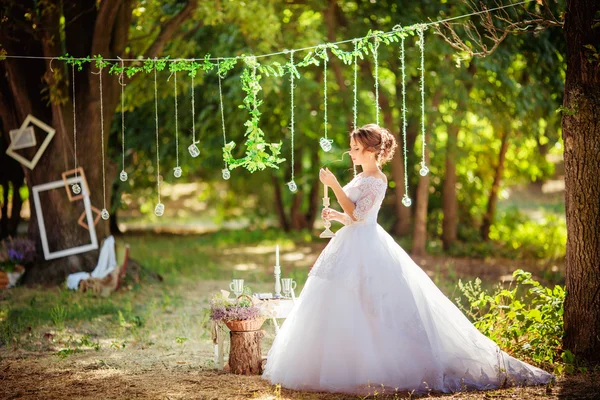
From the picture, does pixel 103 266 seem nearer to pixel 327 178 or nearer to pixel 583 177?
pixel 327 178

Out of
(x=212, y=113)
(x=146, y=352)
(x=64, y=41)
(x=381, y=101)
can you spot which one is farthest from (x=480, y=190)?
(x=146, y=352)

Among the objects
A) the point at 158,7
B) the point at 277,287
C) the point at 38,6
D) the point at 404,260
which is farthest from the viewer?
the point at 158,7

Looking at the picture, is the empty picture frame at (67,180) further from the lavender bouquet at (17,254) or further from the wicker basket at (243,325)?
the wicker basket at (243,325)

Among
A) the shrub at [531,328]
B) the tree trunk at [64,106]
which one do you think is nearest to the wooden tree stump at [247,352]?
the shrub at [531,328]

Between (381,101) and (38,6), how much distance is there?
728cm

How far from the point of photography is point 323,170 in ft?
20.1

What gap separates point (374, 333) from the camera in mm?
5895

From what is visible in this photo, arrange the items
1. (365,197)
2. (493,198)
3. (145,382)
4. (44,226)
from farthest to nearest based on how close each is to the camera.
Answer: (493,198)
(44,226)
(145,382)
(365,197)

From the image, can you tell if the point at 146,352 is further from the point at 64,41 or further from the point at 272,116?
the point at 272,116

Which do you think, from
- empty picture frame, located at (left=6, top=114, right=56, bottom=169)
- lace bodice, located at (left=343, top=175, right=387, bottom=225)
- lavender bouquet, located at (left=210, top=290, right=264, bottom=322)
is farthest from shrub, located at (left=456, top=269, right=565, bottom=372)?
empty picture frame, located at (left=6, top=114, right=56, bottom=169)

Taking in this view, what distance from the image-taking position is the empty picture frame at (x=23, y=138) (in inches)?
458

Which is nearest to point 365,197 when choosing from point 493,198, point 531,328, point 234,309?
point 234,309

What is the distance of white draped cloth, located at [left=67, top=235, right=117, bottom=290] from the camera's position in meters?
11.2

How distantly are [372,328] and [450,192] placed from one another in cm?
1079
